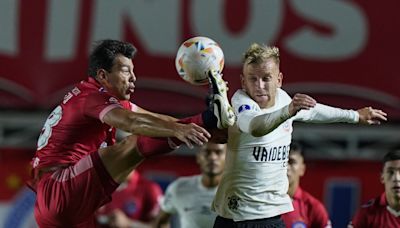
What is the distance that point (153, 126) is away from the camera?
688 centimetres

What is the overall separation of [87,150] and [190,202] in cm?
196

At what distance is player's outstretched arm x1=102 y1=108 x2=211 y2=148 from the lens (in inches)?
261

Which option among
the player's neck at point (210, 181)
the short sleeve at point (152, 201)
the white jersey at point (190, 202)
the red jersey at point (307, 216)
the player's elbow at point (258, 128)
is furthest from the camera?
the short sleeve at point (152, 201)

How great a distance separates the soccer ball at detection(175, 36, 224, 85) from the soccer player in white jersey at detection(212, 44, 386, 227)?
296mm

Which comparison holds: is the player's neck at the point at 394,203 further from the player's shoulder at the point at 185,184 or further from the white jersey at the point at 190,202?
the player's shoulder at the point at 185,184

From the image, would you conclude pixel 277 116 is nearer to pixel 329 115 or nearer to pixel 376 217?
pixel 329 115

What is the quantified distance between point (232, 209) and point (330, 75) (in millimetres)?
4015

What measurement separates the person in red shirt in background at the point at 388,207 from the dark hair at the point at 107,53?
192 centimetres

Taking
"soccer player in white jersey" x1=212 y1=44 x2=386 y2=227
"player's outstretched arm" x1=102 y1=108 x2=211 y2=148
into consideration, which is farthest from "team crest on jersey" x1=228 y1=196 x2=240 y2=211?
"player's outstretched arm" x1=102 y1=108 x2=211 y2=148

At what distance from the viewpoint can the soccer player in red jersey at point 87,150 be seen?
7.38 meters

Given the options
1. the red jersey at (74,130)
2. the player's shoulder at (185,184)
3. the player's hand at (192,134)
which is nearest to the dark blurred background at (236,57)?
the player's shoulder at (185,184)

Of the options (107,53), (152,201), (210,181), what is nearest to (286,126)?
(107,53)

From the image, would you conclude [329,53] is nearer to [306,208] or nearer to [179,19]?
[179,19]

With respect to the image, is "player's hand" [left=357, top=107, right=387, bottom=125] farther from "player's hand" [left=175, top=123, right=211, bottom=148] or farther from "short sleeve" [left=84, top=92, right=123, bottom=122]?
"short sleeve" [left=84, top=92, right=123, bottom=122]
